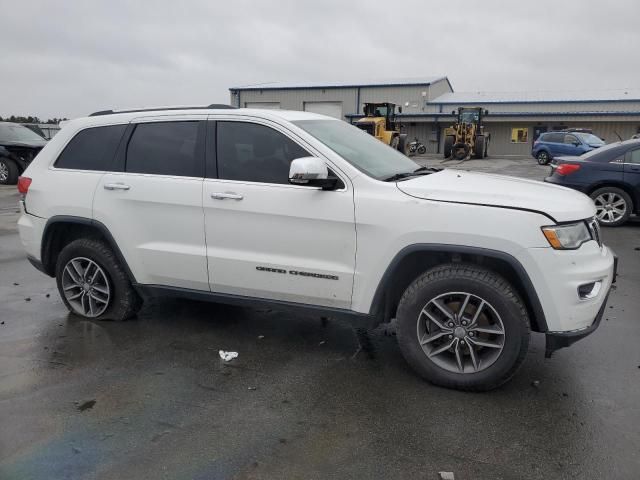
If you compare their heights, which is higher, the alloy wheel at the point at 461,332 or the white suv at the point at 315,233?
the white suv at the point at 315,233

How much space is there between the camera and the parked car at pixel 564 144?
24.7m

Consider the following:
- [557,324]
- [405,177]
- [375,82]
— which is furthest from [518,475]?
[375,82]

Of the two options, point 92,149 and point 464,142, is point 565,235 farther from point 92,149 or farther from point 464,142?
point 464,142

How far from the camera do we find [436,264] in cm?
367

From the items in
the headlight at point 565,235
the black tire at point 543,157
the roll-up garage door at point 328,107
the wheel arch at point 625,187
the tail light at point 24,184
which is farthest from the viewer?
the roll-up garage door at point 328,107

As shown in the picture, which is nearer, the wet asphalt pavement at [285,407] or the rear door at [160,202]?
the wet asphalt pavement at [285,407]

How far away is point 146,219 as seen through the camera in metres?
4.30

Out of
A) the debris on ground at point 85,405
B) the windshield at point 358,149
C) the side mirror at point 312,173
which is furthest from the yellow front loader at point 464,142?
the debris on ground at point 85,405

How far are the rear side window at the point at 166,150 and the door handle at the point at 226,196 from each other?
27 centimetres

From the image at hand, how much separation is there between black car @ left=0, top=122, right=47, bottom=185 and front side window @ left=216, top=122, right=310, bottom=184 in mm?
13796

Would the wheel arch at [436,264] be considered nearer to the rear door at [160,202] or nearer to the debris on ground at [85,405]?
the rear door at [160,202]

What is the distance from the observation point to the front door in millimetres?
3682

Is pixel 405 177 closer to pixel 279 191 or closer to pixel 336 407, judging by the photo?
pixel 279 191

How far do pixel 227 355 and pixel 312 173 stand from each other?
1585mm
